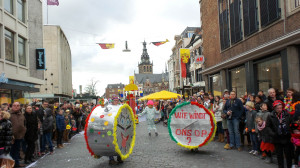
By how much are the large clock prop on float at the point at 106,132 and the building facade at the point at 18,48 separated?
9.64 meters

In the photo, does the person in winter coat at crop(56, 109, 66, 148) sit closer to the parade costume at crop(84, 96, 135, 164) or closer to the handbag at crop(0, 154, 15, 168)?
the parade costume at crop(84, 96, 135, 164)

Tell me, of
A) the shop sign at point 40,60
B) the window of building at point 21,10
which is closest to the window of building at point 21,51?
the window of building at point 21,10

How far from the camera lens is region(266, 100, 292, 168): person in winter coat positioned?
5838 mm

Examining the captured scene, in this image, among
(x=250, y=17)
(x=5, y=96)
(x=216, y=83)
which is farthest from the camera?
(x=216, y=83)

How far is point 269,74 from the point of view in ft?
46.9

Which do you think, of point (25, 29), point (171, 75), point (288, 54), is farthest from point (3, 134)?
point (171, 75)

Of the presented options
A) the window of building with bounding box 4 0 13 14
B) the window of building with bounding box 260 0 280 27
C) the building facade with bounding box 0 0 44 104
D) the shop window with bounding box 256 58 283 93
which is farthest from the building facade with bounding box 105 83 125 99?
the window of building with bounding box 260 0 280 27

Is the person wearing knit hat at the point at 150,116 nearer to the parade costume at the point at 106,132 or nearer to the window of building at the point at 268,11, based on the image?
the parade costume at the point at 106,132

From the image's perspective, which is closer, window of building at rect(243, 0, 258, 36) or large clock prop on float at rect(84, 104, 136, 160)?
large clock prop on float at rect(84, 104, 136, 160)

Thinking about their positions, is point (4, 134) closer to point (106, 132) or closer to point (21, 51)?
point (106, 132)

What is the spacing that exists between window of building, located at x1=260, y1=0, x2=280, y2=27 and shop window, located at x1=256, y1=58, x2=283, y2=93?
201 cm

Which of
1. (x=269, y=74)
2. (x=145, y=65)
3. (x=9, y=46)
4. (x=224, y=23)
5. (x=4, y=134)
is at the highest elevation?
(x=145, y=65)

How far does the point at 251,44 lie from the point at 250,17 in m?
1.56

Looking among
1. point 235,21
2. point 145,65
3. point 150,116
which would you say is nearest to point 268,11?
→ point 235,21
